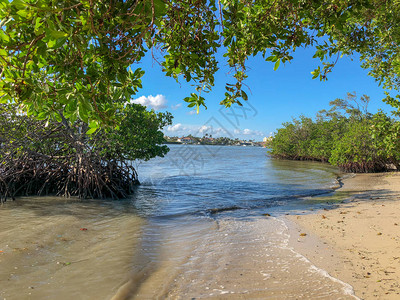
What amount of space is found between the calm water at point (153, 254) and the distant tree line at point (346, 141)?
12.0 feet

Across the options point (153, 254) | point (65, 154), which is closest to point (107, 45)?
point (153, 254)

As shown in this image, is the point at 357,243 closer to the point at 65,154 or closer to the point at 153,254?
the point at 153,254

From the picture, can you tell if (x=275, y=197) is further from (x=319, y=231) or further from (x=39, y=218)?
(x=39, y=218)

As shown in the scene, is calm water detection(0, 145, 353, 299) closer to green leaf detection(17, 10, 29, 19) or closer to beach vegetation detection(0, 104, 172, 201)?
beach vegetation detection(0, 104, 172, 201)

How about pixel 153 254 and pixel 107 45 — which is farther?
pixel 153 254

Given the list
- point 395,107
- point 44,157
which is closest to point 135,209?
point 44,157

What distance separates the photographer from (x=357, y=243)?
453 centimetres

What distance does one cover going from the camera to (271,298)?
3.02 metres

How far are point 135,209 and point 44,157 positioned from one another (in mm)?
4013

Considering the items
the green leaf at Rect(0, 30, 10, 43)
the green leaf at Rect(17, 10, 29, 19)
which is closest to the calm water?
the green leaf at Rect(0, 30, 10, 43)

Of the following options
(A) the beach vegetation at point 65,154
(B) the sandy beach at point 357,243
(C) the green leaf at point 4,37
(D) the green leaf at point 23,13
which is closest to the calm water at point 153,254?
(B) the sandy beach at point 357,243

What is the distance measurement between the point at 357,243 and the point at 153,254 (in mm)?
3463

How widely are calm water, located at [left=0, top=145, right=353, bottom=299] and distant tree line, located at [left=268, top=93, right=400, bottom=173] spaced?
3646mm

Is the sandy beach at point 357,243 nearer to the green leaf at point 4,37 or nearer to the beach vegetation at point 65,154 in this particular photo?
the green leaf at point 4,37
